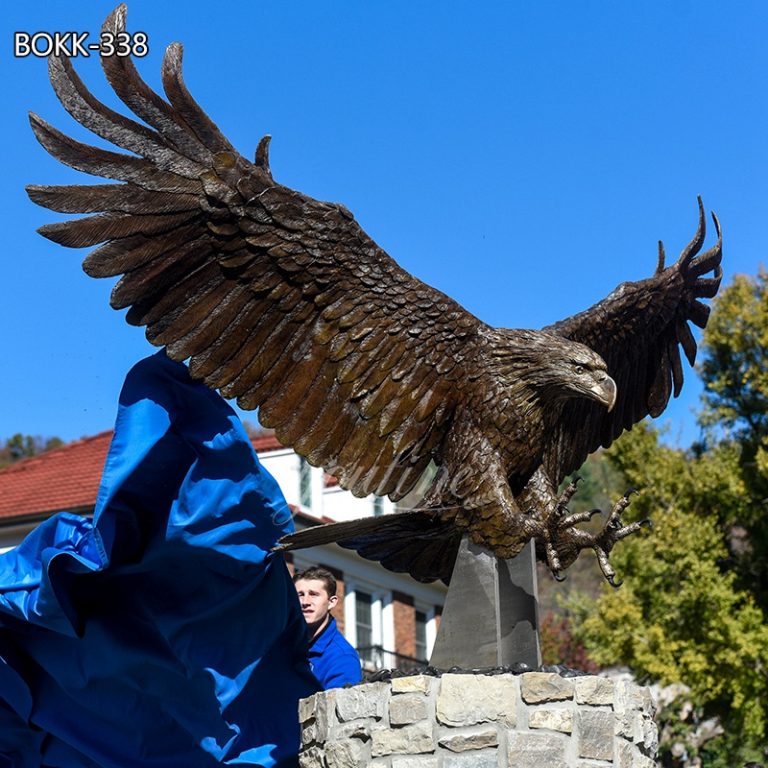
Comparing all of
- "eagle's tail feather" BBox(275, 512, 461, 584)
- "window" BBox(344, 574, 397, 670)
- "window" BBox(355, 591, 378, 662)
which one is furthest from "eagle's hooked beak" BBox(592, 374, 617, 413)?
"window" BBox(355, 591, 378, 662)

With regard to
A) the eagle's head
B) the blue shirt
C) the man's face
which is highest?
the eagle's head

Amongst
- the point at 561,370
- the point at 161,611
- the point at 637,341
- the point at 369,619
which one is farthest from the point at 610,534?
the point at 369,619

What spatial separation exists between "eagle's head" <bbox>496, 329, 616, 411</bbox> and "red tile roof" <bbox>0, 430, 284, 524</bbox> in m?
13.2

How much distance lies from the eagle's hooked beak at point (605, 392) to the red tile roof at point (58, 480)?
1339 cm

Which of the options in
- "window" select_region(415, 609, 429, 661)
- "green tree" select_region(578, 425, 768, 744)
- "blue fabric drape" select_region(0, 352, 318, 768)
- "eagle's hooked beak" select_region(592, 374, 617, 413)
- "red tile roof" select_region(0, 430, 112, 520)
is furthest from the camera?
"window" select_region(415, 609, 429, 661)

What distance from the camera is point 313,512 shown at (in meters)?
20.0

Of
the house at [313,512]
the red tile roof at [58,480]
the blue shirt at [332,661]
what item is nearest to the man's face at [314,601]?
the blue shirt at [332,661]

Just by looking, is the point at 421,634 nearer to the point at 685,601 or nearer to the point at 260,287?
the point at 685,601

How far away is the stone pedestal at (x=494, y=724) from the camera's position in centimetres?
552

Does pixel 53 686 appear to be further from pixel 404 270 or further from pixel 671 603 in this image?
pixel 671 603

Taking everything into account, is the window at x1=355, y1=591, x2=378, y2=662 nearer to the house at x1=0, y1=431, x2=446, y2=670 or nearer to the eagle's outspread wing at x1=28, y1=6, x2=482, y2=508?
the house at x1=0, y1=431, x2=446, y2=670

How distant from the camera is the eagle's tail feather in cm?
598

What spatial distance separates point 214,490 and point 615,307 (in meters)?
2.33

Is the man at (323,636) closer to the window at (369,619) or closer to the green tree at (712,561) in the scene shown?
the green tree at (712,561)
